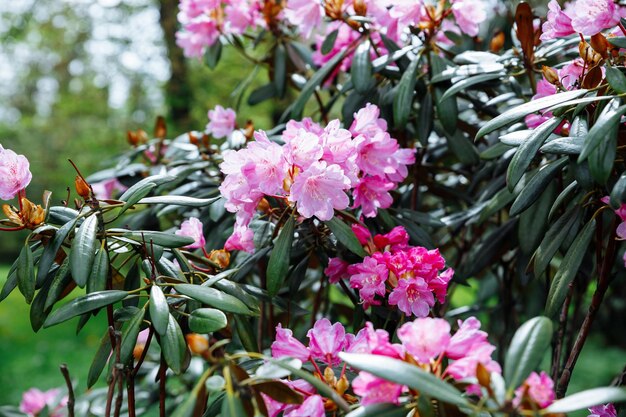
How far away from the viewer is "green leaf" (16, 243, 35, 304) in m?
0.88

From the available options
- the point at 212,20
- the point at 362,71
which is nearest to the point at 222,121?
the point at 212,20

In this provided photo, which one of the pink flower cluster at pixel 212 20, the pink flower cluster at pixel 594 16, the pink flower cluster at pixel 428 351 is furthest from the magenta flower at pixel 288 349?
the pink flower cluster at pixel 212 20

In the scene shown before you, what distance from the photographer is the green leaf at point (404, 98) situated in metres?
1.26

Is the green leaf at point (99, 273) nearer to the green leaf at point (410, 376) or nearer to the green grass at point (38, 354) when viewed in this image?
the green leaf at point (410, 376)

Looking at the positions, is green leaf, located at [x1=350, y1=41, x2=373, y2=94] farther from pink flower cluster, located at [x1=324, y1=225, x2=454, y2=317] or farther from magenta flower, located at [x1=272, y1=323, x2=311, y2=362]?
magenta flower, located at [x1=272, y1=323, x2=311, y2=362]

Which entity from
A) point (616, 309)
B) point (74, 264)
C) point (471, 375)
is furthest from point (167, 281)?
point (616, 309)

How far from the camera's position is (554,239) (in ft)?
3.41

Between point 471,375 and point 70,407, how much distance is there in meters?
0.53

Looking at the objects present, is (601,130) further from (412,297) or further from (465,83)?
(465,83)

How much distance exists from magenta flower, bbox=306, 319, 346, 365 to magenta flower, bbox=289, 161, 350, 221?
16 cm

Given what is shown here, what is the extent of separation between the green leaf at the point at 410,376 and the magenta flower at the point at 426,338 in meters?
0.04

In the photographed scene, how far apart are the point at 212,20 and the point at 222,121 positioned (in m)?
0.31

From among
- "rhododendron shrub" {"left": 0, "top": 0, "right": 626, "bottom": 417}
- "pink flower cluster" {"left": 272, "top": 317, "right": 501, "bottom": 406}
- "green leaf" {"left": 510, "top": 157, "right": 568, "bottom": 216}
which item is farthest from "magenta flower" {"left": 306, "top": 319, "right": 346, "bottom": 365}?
"green leaf" {"left": 510, "top": 157, "right": 568, "bottom": 216}

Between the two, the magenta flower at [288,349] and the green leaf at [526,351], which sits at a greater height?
the green leaf at [526,351]
